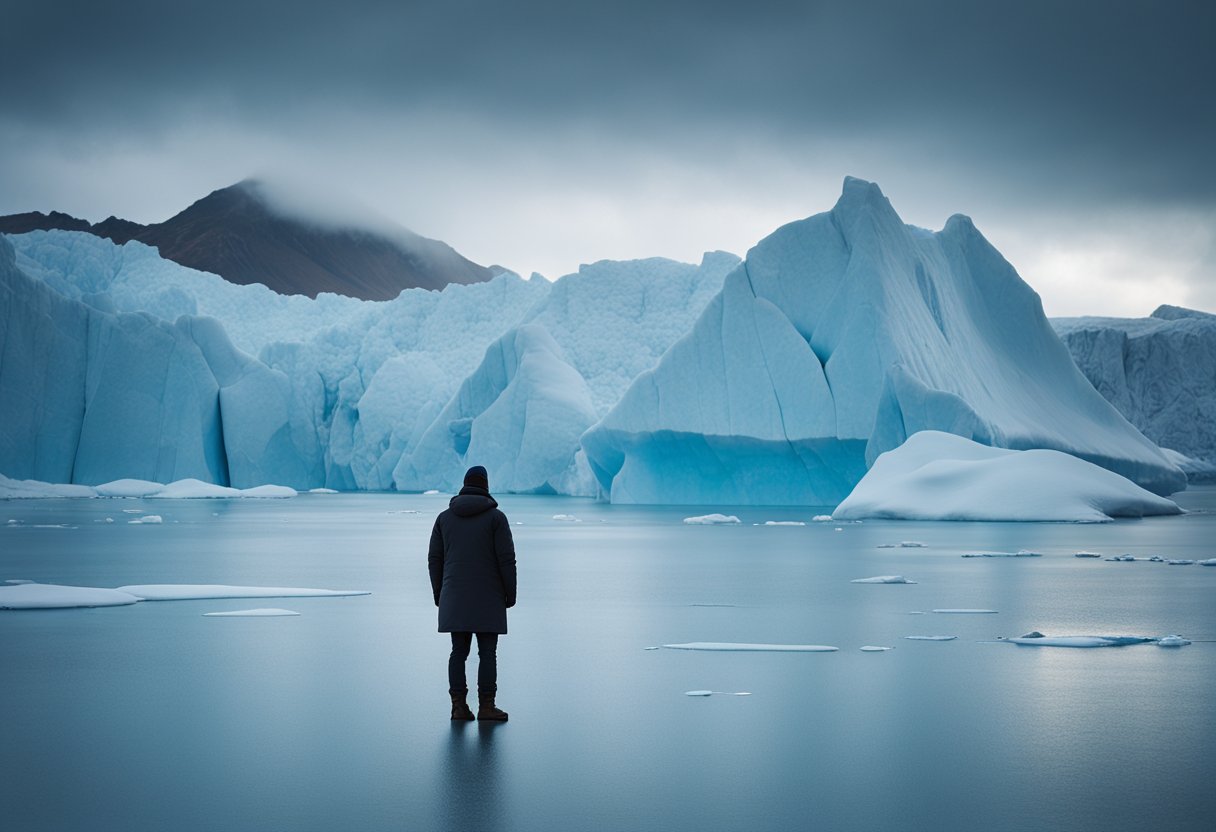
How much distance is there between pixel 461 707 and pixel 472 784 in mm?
1029

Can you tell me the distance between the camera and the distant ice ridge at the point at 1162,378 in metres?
67.2

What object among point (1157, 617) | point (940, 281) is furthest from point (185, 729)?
point (940, 281)

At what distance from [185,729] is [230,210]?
138439 mm

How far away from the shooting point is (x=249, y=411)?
46094 millimetres

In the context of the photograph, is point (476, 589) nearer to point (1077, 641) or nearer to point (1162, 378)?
point (1077, 641)

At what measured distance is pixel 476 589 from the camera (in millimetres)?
5000

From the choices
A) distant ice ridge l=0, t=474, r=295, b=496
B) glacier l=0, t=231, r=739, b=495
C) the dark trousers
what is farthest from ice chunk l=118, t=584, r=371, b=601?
glacier l=0, t=231, r=739, b=495

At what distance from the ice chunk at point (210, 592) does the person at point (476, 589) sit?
5.36 metres

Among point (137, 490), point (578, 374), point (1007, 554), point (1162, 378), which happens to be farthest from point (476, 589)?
point (1162, 378)

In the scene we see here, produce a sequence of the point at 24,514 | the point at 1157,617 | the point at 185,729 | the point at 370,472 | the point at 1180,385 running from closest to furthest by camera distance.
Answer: the point at 185,729, the point at 1157,617, the point at 24,514, the point at 370,472, the point at 1180,385

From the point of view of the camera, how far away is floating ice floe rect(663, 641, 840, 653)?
6922 millimetres

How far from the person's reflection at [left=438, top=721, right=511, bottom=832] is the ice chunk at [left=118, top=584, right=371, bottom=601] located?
5595 mm

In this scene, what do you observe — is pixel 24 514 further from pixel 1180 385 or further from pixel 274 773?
pixel 1180 385

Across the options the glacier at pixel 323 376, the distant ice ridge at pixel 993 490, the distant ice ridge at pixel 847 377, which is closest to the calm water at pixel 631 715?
the distant ice ridge at pixel 993 490
